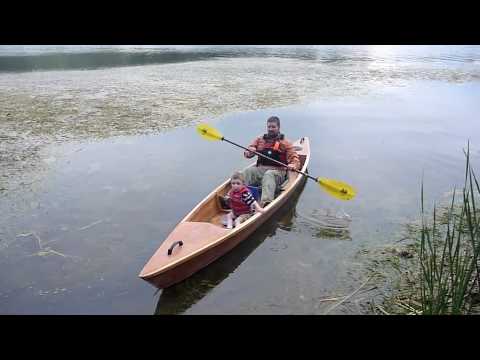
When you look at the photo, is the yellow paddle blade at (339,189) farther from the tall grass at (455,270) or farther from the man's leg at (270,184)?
the tall grass at (455,270)

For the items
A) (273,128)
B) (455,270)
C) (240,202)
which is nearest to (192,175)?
(273,128)

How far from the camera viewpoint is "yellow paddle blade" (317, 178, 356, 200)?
19.0 feet

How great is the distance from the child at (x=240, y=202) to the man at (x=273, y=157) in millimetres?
878

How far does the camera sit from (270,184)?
582 centimetres

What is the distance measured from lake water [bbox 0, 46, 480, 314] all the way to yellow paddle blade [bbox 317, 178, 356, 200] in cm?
26

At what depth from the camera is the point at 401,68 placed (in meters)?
19.2

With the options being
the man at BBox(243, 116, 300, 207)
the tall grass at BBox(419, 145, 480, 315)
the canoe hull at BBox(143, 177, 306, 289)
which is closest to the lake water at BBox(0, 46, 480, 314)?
the canoe hull at BBox(143, 177, 306, 289)

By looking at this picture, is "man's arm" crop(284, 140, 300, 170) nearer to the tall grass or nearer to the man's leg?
the man's leg

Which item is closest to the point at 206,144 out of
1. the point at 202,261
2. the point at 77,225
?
the point at 77,225

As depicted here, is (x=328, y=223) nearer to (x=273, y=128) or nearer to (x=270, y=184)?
(x=270, y=184)

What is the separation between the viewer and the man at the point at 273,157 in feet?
20.4

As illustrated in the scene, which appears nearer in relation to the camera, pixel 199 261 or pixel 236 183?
pixel 199 261

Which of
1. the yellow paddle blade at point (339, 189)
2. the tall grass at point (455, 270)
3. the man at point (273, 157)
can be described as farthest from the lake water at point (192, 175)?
the tall grass at point (455, 270)

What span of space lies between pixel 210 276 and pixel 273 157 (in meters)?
2.61
